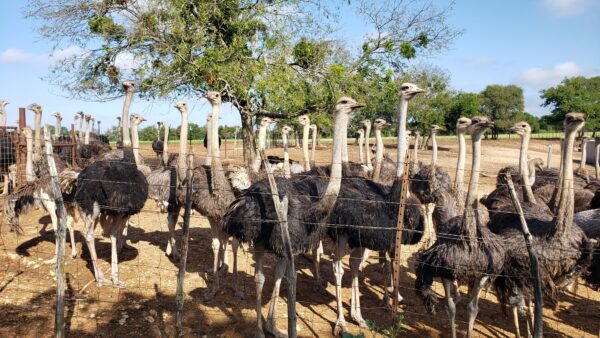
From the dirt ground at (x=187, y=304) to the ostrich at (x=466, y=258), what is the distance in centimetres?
75

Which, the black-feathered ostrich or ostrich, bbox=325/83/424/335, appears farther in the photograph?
ostrich, bbox=325/83/424/335

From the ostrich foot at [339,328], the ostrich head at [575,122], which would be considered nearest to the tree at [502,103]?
the ostrich head at [575,122]

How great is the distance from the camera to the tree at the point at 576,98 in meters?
41.2

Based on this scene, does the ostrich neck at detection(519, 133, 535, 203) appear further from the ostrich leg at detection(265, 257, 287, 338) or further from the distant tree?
the distant tree

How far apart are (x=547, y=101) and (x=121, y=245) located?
47.7 meters

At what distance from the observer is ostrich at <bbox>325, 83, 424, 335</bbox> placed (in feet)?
16.6

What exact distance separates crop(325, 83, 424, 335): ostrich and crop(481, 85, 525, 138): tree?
52.4 m

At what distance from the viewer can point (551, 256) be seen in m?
4.61

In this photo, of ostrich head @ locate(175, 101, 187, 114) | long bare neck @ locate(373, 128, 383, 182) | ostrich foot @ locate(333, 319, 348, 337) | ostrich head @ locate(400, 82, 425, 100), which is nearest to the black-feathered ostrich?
ostrich foot @ locate(333, 319, 348, 337)

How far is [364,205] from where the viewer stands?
5.14 meters

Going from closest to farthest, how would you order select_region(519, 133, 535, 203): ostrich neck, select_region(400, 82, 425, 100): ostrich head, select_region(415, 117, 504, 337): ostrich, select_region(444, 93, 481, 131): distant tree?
1. select_region(415, 117, 504, 337): ostrich
2. select_region(400, 82, 425, 100): ostrich head
3. select_region(519, 133, 535, 203): ostrich neck
4. select_region(444, 93, 481, 131): distant tree

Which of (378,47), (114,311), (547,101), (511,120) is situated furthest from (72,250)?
(511,120)

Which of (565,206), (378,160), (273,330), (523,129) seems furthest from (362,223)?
(523,129)

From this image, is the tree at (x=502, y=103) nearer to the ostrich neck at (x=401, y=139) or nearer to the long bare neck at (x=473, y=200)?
the ostrich neck at (x=401, y=139)
